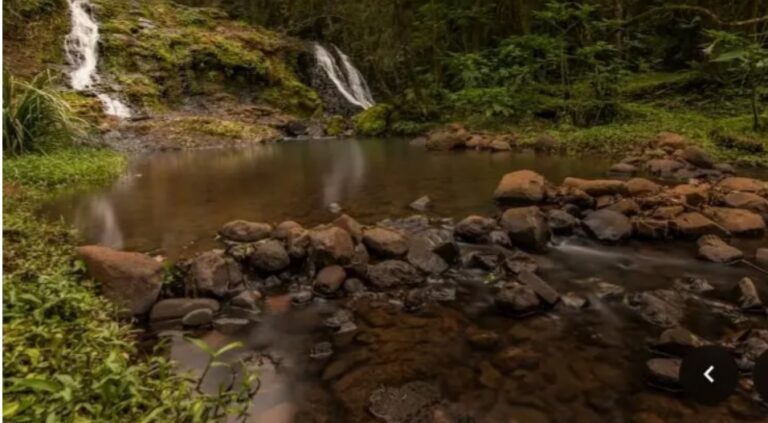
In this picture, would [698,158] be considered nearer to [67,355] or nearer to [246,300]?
[246,300]

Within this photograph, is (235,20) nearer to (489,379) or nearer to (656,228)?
(656,228)

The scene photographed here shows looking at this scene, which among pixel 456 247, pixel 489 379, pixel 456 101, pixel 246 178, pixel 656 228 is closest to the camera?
pixel 489 379

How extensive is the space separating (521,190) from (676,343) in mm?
4631

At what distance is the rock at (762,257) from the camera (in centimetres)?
577

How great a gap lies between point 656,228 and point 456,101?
1411 cm

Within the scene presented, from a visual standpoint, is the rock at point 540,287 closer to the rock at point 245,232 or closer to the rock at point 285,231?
the rock at point 285,231

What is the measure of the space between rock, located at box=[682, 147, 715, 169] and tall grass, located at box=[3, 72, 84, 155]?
13.0m

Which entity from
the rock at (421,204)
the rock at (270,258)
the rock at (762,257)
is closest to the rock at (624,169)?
the rock at (421,204)

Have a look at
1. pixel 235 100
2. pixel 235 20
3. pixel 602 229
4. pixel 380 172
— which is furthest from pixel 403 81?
pixel 602 229

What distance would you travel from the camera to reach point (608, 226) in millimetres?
6852

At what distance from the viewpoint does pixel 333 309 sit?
4.97 metres

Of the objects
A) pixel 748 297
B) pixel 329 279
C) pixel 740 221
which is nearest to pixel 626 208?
pixel 740 221

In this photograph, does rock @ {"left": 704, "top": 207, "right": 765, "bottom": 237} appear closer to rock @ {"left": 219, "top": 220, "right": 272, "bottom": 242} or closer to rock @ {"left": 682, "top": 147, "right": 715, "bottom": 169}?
rock @ {"left": 682, "top": 147, "right": 715, "bottom": 169}

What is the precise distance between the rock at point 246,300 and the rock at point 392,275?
1.21 metres
